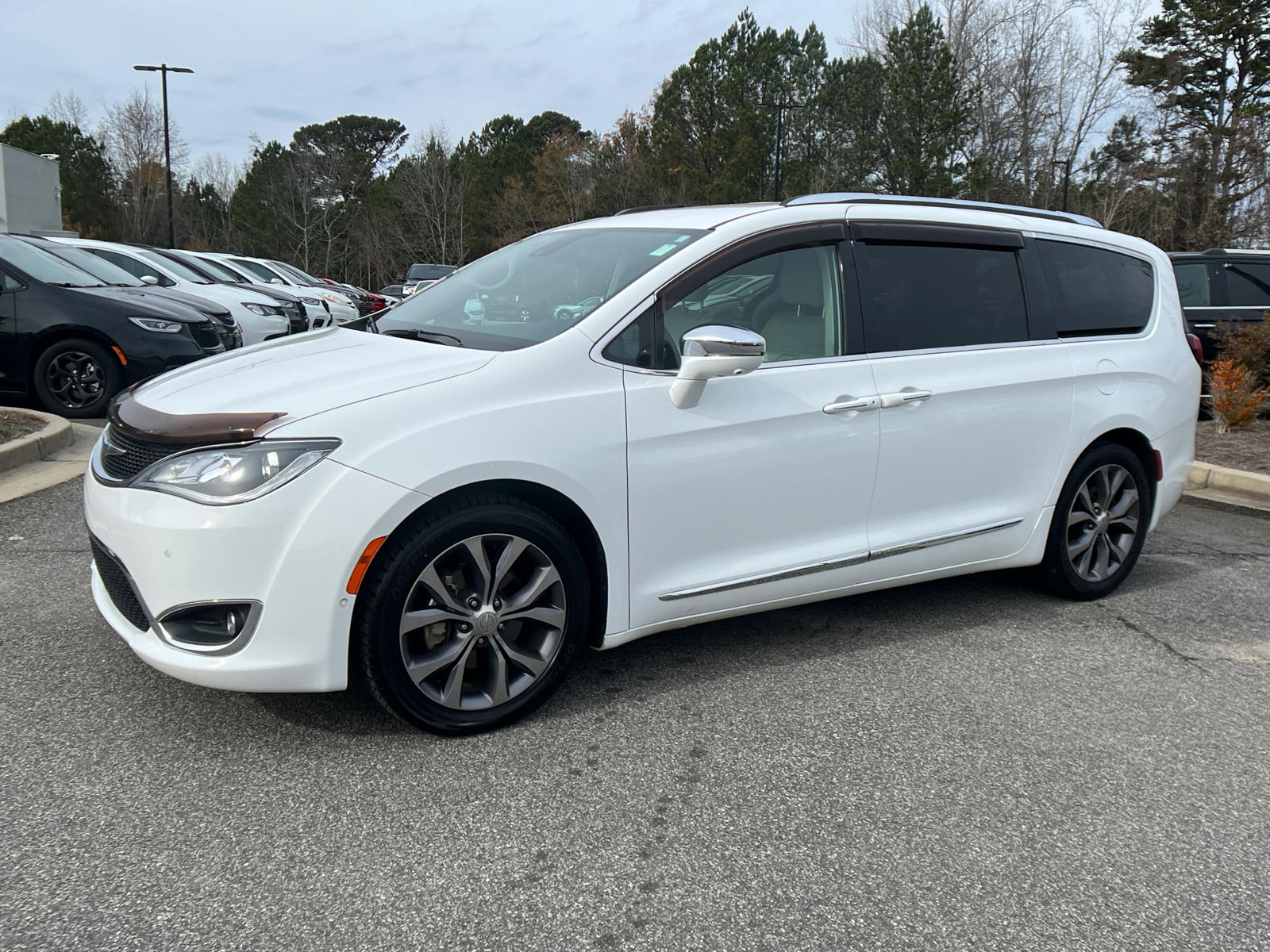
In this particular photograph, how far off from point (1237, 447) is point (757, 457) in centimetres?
682

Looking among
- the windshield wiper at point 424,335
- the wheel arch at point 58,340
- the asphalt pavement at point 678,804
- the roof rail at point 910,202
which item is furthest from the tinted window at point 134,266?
the roof rail at point 910,202

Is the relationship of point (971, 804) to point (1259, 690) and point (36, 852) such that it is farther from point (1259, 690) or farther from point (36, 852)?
point (36, 852)

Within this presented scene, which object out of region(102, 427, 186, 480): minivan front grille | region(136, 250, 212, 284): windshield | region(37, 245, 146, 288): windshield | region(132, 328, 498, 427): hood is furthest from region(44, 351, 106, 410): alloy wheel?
region(102, 427, 186, 480): minivan front grille

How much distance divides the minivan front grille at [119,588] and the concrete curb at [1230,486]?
22.1 ft

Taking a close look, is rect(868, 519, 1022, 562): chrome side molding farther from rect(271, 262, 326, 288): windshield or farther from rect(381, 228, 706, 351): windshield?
rect(271, 262, 326, 288): windshield

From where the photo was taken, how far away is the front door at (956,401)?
3869mm

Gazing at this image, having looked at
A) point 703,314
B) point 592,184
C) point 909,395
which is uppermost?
point 592,184

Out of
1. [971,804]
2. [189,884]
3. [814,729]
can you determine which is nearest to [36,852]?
[189,884]

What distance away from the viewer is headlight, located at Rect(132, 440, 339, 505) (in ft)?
9.12

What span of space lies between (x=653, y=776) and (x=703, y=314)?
5.25 ft

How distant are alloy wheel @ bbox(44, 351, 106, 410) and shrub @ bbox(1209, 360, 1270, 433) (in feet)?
32.4

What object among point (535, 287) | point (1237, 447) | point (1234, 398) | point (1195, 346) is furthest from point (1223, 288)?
point (535, 287)

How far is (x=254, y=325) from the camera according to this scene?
12.3 m

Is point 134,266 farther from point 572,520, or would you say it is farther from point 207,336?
point 572,520
